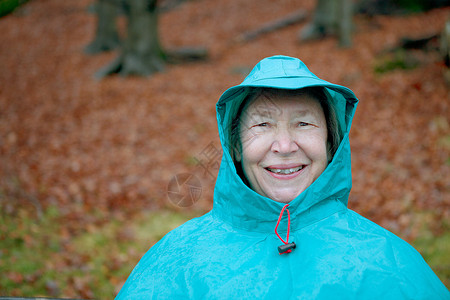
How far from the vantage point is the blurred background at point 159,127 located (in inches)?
203

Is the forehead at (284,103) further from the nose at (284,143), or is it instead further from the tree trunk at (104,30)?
the tree trunk at (104,30)

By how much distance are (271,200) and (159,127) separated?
754cm

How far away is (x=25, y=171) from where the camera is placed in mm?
7453

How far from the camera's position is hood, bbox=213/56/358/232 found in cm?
198

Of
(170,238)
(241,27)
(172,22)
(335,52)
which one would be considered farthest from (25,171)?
(172,22)

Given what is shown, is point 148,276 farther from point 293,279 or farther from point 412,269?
point 412,269

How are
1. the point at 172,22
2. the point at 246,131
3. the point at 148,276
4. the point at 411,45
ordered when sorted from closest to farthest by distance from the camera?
the point at 148,276 → the point at 246,131 → the point at 411,45 → the point at 172,22

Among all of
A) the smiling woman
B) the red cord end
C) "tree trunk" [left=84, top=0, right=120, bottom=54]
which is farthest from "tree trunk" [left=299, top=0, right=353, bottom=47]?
the red cord end

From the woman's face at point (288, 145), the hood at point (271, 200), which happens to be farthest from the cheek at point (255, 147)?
the hood at point (271, 200)

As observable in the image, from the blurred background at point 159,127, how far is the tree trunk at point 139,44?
4 cm

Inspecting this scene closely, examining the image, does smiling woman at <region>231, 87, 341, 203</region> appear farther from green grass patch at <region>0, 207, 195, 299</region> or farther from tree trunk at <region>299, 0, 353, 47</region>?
tree trunk at <region>299, 0, 353, 47</region>

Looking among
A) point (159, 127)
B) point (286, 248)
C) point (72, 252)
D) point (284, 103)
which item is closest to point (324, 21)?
point (159, 127)

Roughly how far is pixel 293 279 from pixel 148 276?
81cm

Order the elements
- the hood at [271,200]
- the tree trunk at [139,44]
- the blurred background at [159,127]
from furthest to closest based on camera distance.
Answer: the tree trunk at [139,44]
the blurred background at [159,127]
the hood at [271,200]
